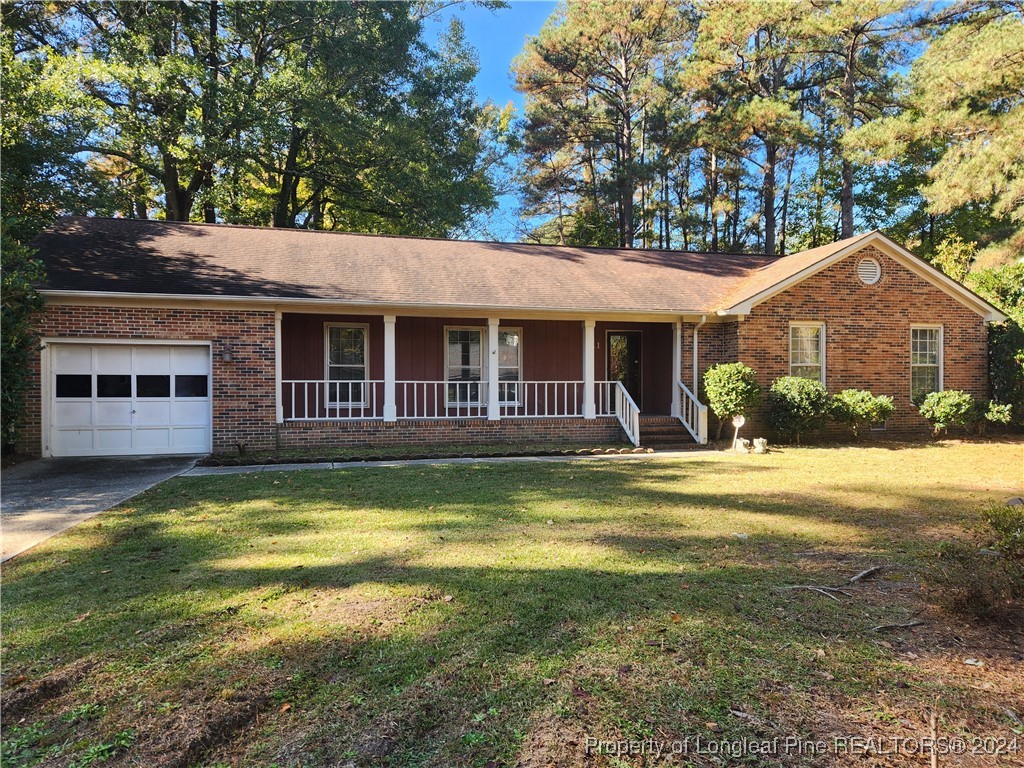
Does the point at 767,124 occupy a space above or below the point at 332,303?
above

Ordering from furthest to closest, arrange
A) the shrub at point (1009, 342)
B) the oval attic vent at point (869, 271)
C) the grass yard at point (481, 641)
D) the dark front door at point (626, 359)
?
1. the dark front door at point (626, 359)
2. the shrub at point (1009, 342)
3. the oval attic vent at point (869, 271)
4. the grass yard at point (481, 641)

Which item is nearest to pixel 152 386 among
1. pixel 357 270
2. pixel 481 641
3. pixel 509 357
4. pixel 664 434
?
pixel 357 270

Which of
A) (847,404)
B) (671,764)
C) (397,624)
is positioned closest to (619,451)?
(847,404)

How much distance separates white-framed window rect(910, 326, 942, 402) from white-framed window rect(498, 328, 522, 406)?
10.1 m

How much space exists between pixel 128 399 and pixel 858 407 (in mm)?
15538

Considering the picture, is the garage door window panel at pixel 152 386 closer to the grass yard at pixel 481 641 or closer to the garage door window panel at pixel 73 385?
the garage door window panel at pixel 73 385

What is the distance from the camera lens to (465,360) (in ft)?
46.9

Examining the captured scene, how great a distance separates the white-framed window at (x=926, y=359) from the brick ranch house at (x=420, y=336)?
2.2 inches

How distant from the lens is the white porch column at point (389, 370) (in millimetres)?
12023

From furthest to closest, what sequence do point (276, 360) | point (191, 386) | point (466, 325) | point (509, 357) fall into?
point (509, 357)
point (466, 325)
point (276, 360)
point (191, 386)

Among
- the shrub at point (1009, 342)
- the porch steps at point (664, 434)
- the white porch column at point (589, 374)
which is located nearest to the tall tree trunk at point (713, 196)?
the shrub at point (1009, 342)

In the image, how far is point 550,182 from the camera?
30734mm

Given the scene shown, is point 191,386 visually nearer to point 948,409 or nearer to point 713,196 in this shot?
point 948,409

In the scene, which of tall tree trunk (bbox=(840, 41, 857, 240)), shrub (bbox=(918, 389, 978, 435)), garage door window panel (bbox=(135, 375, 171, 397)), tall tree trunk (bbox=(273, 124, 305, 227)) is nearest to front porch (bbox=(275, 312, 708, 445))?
Result: garage door window panel (bbox=(135, 375, 171, 397))
